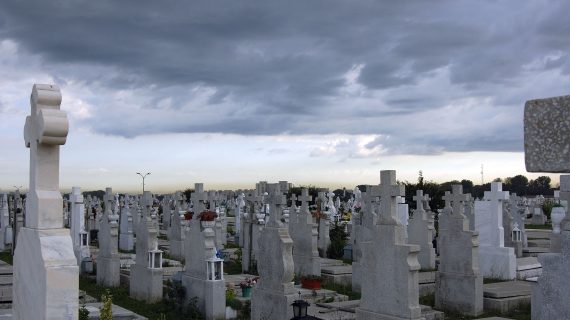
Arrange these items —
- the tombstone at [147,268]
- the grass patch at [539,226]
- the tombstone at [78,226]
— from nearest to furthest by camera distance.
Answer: the tombstone at [147,268], the tombstone at [78,226], the grass patch at [539,226]

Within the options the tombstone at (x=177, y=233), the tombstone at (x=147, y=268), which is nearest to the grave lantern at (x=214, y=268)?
the tombstone at (x=147, y=268)

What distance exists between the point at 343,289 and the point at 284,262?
5257 millimetres

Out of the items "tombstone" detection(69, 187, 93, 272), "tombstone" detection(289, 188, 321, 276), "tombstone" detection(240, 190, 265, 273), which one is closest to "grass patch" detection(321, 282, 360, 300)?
"tombstone" detection(289, 188, 321, 276)

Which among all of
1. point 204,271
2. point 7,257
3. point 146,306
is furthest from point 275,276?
point 7,257

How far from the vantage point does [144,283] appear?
13.8 meters

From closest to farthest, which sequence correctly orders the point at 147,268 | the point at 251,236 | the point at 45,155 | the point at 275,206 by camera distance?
1. the point at 45,155
2. the point at 275,206
3. the point at 147,268
4. the point at 251,236

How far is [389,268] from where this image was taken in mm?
8891

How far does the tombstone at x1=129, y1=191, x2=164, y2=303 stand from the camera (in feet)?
44.6

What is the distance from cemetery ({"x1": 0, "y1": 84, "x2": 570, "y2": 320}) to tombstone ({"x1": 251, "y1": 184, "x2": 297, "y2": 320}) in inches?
0.9

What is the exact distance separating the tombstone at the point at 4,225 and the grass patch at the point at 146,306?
1018cm

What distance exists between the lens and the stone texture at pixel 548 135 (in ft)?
9.52

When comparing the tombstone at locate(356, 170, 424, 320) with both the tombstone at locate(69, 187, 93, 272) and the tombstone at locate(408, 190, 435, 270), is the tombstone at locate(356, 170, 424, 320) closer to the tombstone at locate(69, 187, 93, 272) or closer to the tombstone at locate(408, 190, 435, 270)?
the tombstone at locate(408, 190, 435, 270)

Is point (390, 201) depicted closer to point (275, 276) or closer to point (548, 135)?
point (275, 276)

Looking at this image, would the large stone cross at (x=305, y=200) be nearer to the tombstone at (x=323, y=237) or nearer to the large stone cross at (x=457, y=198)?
the tombstone at (x=323, y=237)
